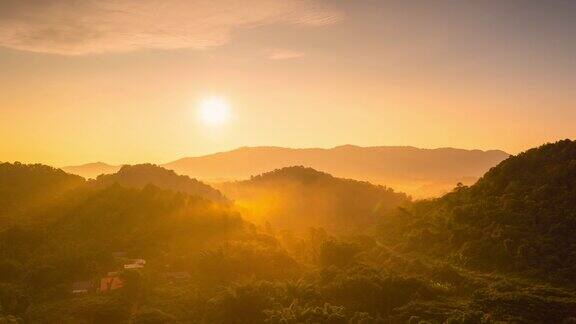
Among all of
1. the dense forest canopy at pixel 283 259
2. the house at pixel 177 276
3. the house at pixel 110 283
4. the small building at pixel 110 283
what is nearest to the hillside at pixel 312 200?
the dense forest canopy at pixel 283 259

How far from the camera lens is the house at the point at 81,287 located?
41.6 m

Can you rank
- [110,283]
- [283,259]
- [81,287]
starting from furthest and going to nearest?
[283,259] < [81,287] < [110,283]

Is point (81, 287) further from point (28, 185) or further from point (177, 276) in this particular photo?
point (28, 185)

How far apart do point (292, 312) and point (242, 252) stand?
14.5 m

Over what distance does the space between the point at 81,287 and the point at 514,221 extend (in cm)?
4240

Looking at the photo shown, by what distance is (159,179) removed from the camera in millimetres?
101125

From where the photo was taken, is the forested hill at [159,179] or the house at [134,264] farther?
the forested hill at [159,179]

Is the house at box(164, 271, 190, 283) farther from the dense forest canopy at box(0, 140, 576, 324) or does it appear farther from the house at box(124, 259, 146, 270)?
the house at box(124, 259, 146, 270)

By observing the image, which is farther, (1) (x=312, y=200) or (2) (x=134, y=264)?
(1) (x=312, y=200)

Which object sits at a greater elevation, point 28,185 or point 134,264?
point 28,185

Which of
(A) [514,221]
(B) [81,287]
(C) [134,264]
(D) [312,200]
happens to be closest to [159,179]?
(D) [312,200]

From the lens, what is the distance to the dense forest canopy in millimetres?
37438

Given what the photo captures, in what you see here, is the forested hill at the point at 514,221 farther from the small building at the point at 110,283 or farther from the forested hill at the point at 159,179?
the forested hill at the point at 159,179

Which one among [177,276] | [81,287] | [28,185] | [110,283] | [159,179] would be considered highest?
[159,179]
